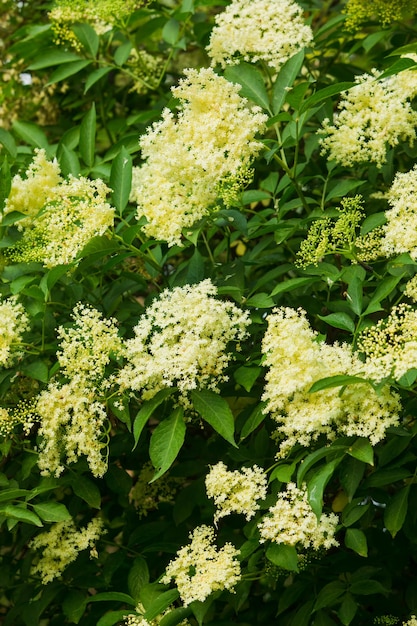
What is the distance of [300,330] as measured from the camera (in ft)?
6.53

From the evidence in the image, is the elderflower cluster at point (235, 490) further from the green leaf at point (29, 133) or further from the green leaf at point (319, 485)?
the green leaf at point (29, 133)

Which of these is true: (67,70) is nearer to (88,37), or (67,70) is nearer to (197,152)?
(88,37)

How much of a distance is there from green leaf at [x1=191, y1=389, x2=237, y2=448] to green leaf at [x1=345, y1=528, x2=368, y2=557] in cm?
37

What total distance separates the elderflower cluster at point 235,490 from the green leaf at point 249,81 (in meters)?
0.99

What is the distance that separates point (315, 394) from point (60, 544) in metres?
0.90

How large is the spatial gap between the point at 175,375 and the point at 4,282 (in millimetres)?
677

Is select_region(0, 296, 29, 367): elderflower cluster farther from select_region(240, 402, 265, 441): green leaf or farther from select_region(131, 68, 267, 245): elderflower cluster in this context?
select_region(240, 402, 265, 441): green leaf

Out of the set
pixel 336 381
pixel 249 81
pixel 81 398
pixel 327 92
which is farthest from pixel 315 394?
pixel 249 81

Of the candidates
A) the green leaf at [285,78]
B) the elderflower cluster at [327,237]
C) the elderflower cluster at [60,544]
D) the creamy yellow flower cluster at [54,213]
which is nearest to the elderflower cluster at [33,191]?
the creamy yellow flower cluster at [54,213]

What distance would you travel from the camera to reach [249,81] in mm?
2459

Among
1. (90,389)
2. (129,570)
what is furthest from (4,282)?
(129,570)

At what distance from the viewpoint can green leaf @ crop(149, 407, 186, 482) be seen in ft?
6.68

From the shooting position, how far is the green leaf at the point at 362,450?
186cm

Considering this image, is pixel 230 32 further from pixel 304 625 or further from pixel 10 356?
pixel 304 625
